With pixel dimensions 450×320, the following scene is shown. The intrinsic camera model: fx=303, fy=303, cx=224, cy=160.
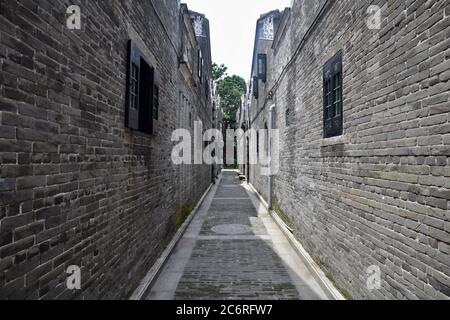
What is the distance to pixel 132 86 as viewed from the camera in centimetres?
504

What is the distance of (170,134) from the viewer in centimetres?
792

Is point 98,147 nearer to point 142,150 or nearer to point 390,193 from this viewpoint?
point 142,150

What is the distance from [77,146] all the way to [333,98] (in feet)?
14.1

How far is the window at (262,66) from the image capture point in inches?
601

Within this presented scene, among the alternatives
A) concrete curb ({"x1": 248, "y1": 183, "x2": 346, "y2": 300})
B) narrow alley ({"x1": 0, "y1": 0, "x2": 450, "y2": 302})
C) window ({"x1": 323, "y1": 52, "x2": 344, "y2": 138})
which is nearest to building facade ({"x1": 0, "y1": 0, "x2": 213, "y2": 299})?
narrow alley ({"x1": 0, "y1": 0, "x2": 450, "y2": 302})

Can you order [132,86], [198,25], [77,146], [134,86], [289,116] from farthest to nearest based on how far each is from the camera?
1. [198,25]
2. [289,116]
3. [134,86]
4. [132,86]
5. [77,146]

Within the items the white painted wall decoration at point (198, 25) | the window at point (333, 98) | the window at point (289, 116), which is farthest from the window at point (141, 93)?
the white painted wall decoration at point (198, 25)

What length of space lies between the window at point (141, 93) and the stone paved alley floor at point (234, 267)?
2.86m

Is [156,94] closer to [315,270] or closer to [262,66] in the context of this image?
[315,270]


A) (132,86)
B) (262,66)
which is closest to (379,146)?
(132,86)

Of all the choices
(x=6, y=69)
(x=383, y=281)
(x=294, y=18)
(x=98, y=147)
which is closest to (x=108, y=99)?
(x=98, y=147)

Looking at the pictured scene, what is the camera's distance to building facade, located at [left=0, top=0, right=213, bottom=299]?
2096 mm

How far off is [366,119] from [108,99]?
3.36 meters

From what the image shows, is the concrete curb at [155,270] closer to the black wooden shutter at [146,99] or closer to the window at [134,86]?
the black wooden shutter at [146,99]
